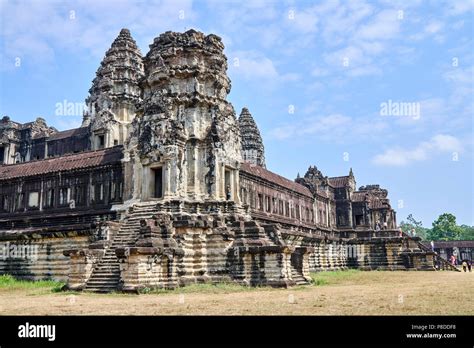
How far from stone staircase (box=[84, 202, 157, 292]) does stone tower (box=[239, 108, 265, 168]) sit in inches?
1600

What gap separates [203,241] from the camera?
25594mm

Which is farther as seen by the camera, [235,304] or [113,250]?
[113,250]

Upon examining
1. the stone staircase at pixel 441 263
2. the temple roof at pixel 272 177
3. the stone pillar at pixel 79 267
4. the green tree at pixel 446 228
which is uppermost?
the temple roof at pixel 272 177

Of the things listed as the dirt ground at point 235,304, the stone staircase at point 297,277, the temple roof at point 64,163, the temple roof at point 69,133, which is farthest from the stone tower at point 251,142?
the dirt ground at point 235,304

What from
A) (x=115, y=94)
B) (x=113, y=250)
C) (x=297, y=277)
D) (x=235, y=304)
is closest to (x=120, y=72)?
(x=115, y=94)

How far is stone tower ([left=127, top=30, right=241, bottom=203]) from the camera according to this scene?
27.6 m

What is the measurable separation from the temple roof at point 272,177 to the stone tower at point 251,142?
56.6 feet

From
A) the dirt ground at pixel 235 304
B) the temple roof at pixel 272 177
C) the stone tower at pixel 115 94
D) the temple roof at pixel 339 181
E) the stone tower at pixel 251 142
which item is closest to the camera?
the dirt ground at pixel 235 304

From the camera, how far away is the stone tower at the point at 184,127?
90.7ft

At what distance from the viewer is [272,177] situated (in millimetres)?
42625

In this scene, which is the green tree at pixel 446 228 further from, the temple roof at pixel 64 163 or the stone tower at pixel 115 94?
the temple roof at pixel 64 163

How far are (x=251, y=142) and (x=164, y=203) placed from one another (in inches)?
1671

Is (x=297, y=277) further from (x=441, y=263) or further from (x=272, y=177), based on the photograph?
(x=441, y=263)
